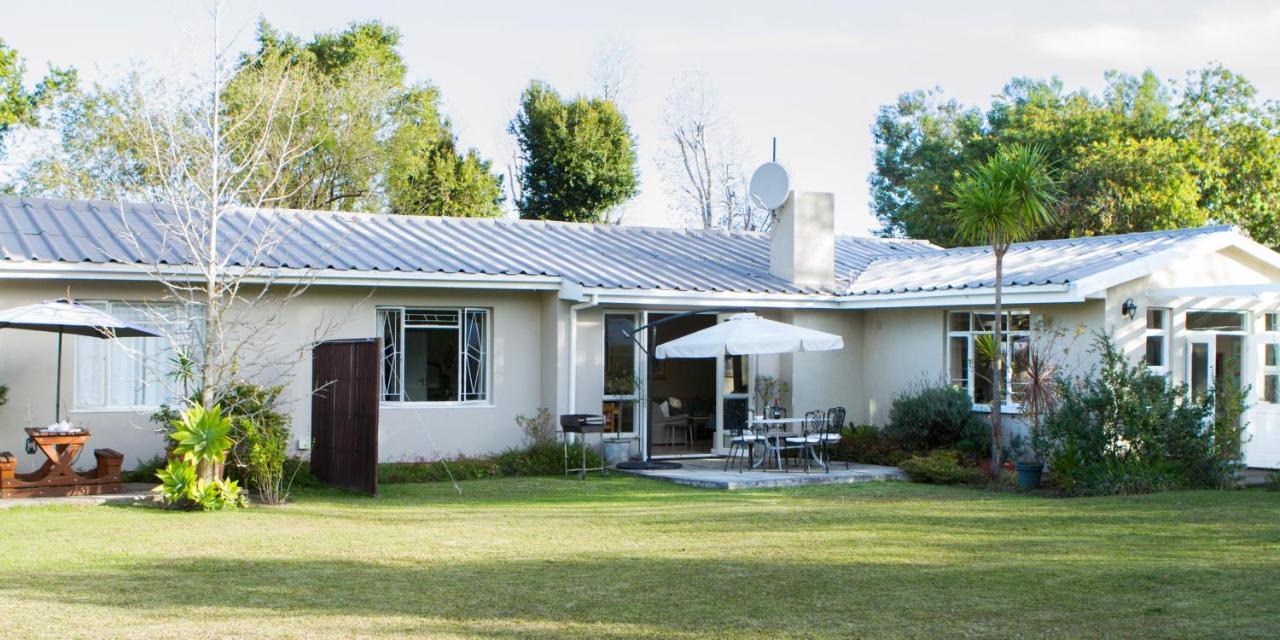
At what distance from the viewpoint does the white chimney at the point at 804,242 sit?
19672mm

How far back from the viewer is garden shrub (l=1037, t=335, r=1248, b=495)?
14.6m

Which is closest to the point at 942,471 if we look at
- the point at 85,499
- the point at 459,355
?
the point at 459,355

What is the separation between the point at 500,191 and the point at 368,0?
8575 millimetres

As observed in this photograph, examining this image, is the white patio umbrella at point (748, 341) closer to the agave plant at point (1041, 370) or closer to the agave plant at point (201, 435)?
the agave plant at point (1041, 370)

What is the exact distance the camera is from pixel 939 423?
57.1 ft

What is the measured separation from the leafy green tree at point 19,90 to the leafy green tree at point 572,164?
1257 centimetres

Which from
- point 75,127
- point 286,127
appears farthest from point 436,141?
point 75,127

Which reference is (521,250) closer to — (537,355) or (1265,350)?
(537,355)

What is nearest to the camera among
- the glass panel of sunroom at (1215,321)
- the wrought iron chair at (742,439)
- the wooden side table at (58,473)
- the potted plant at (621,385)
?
the wooden side table at (58,473)

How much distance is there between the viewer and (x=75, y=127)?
3142cm

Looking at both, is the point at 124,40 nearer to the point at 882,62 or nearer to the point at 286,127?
the point at 286,127

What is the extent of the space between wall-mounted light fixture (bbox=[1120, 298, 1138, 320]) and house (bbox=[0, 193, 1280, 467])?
3cm

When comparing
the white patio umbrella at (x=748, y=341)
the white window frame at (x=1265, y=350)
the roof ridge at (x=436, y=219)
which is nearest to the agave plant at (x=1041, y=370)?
the white patio umbrella at (x=748, y=341)

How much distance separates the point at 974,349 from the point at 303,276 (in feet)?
31.4
